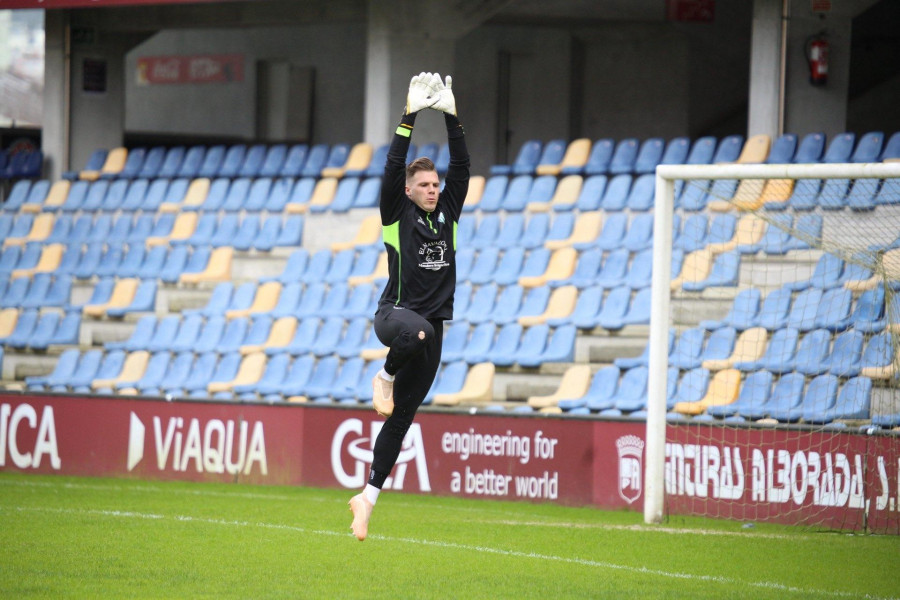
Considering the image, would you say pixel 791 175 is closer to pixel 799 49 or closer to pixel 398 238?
pixel 398 238

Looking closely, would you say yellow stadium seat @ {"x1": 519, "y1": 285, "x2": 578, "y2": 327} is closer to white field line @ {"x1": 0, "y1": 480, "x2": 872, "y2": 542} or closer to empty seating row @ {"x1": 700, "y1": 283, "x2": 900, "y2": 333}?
empty seating row @ {"x1": 700, "y1": 283, "x2": 900, "y2": 333}

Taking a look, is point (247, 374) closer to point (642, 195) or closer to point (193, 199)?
point (193, 199)

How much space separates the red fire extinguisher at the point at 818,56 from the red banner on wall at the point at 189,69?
13480 mm

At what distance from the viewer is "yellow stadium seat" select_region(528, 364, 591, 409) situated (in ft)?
41.4

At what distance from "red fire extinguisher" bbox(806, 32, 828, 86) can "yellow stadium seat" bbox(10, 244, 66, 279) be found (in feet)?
33.9

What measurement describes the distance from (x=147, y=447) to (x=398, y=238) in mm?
6998

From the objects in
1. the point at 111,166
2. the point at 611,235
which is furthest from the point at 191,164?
the point at 611,235

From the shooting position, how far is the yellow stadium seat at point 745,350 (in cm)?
1185

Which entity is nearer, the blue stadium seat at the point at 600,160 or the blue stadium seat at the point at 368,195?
the blue stadium seat at the point at 600,160

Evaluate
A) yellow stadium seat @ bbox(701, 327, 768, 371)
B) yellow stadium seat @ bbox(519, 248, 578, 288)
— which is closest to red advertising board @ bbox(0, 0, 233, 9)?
yellow stadium seat @ bbox(519, 248, 578, 288)

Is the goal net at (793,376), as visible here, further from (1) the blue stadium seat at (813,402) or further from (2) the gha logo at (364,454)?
(2) the gha logo at (364,454)

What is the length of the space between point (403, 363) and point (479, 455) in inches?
192

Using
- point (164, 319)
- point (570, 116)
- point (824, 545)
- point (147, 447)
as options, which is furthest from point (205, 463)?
point (570, 116)

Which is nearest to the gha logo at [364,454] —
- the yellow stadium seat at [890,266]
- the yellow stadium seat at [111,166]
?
the yellow stadium seat at [890,266]
